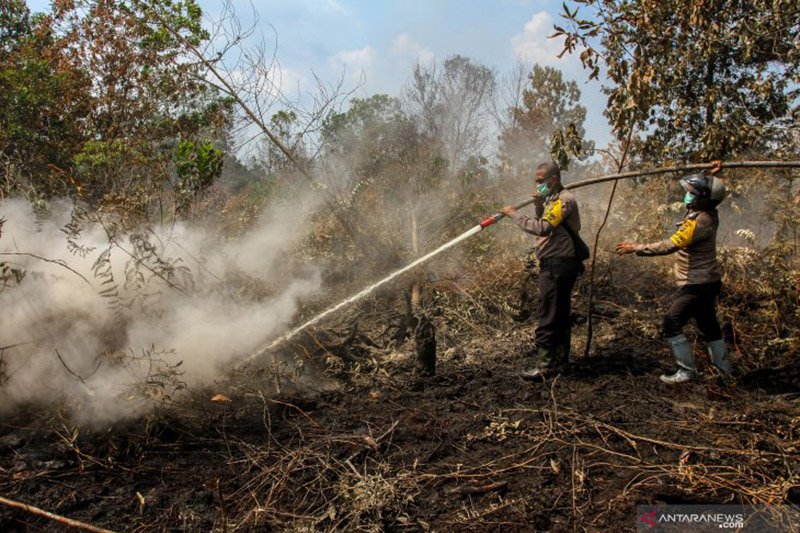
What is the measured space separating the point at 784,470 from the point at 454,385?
99.1 inches

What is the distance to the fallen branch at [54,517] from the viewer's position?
301 centimetres

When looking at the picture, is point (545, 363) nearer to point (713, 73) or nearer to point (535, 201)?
point (535, 201)

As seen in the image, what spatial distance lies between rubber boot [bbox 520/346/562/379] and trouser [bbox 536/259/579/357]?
0.13 feet

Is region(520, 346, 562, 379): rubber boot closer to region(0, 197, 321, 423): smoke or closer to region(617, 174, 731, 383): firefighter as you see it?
region(617, 174, 731, 383): firefighter

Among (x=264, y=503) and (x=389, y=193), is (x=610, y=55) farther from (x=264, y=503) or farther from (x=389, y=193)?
(x=389, y=193)

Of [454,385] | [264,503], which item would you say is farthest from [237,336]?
[264,503]

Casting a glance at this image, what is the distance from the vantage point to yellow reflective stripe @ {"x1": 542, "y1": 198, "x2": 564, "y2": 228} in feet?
16.0

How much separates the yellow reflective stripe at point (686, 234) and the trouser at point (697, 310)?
0.38 metres

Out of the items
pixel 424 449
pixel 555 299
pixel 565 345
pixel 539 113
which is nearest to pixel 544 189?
pixel 555 299

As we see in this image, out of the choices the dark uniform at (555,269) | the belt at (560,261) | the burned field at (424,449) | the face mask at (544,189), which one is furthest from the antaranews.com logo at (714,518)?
the face mask at (544,189)

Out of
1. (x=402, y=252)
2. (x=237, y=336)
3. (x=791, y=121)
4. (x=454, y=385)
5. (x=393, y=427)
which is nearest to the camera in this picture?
(x=393, y=427)

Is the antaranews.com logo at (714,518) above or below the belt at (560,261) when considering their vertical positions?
below

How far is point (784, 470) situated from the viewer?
324 cm

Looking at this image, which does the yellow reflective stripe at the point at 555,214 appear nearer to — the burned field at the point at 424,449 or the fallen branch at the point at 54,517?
the burned field at the point at 424,449
